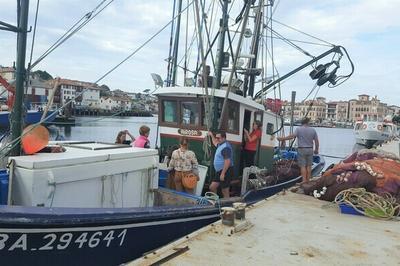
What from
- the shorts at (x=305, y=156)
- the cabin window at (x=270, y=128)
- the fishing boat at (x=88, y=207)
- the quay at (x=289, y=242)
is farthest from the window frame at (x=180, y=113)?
the quay at (x=289, y=242)

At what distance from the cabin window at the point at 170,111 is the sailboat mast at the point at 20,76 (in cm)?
447

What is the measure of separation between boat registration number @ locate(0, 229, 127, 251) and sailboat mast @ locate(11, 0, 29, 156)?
1344 mm

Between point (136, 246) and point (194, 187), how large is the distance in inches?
94.2

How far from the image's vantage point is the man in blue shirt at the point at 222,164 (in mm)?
7996

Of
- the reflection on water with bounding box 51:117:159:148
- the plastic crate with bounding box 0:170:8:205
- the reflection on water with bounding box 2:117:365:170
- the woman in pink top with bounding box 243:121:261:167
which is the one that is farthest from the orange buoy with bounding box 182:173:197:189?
the reflection on water with bounding box 51:117:159:148

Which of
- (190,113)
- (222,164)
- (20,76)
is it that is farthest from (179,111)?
(20,76)

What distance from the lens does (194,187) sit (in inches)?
309

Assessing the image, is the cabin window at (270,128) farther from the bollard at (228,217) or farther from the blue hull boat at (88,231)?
the bollard at (228,217)

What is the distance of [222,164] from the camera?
8.10m

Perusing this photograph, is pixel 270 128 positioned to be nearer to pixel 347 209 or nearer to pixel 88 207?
pixel 347 209

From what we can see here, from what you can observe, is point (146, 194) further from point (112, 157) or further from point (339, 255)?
point (339, 255)

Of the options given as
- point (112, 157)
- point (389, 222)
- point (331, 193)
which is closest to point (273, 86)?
point (331, 193)

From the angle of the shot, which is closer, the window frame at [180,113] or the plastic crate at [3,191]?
the plastic crate at [3,191]

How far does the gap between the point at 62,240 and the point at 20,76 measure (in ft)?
7.08
